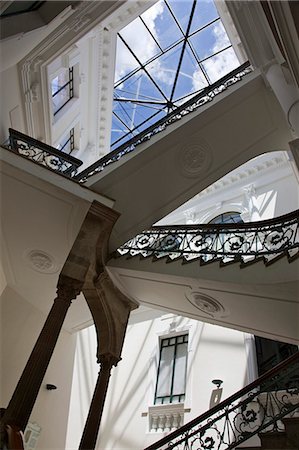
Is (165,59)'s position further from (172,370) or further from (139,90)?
(172,370)

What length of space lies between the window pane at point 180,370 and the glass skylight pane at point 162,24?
31.4 feet

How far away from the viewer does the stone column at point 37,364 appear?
16.6ft

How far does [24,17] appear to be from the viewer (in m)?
8.36

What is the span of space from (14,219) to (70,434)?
6.78 metres

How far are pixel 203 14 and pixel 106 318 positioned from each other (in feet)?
32.8

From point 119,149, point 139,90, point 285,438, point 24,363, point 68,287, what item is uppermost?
point 139,90

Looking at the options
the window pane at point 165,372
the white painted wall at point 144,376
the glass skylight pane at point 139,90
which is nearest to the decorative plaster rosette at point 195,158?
the white painted wall at point 144,376

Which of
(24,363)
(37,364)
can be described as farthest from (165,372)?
(37,364)

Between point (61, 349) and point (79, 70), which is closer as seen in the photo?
point (61, 349)

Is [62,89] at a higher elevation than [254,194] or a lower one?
higher

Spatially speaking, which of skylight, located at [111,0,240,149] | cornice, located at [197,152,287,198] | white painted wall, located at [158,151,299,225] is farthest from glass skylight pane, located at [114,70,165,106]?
white painted wall, located at [158,151,299,225]

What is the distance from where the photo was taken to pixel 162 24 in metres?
13.2

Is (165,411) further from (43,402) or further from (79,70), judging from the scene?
(79,70)

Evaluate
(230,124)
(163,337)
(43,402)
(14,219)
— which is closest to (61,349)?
(43,402)
